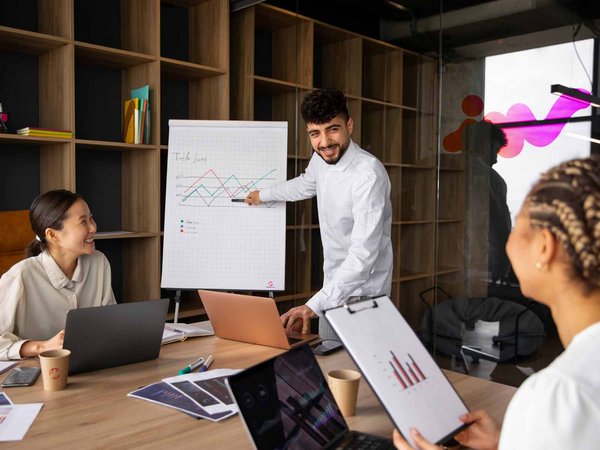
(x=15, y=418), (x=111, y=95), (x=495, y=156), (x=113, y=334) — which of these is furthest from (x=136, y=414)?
(x=111, y=95)

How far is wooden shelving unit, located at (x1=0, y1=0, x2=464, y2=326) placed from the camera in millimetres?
3172

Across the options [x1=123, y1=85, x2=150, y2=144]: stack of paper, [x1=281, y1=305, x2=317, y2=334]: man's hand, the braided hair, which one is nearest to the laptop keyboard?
the braided hair

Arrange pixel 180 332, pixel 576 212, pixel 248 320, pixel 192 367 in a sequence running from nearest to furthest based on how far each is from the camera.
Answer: pixel 576 212
pixel 192 367
pixel 248 320
pixel 180 332

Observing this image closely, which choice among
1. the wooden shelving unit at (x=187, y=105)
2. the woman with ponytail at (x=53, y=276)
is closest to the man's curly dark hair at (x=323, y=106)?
the wooden shelving unit at (x=187, y=105)

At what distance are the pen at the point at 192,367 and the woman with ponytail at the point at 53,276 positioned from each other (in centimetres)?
57

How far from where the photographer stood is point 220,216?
10.7 feet

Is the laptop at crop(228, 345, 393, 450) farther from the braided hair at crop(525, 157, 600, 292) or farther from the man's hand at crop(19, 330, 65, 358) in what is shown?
the man's hand at crop(19, 330, 65, 358)

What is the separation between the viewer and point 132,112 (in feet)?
11.1

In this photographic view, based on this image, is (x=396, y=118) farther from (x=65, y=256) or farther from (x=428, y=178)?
(x=65, y=256)

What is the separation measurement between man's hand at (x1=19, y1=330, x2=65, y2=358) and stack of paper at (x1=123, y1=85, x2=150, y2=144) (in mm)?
1796

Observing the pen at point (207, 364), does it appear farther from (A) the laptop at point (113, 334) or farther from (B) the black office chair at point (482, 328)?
(B) the black office chair at point (482, 328)

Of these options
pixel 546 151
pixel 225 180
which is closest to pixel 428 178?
pixel 546 151

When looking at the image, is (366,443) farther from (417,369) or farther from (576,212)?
(576,212)

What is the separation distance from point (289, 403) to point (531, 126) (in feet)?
7.36
